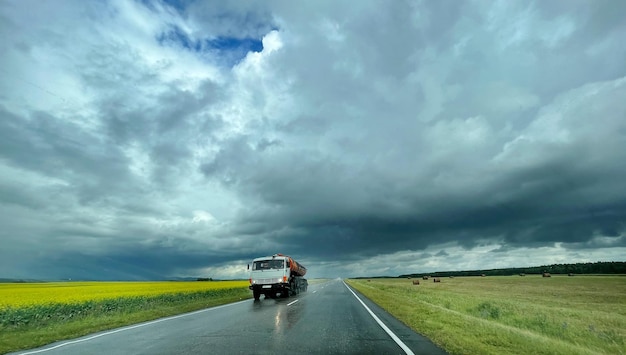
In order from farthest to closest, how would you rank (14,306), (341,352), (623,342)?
1. (14,306)
2. (623,342)
3. (341,352)

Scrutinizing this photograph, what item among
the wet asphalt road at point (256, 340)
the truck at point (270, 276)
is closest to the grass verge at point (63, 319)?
the wet asphalt road at point (256, 340)

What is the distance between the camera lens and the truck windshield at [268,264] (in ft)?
108

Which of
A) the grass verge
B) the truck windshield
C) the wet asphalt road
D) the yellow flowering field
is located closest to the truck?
the truck windshield

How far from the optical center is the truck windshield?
1300 inches

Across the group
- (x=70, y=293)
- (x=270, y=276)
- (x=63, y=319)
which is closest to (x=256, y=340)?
(x=63, y=319)

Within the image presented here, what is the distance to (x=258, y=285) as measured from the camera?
32281 millimetres

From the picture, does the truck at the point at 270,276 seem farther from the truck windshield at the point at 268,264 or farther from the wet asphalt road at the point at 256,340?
the wet asphalt road at the point at 256,340

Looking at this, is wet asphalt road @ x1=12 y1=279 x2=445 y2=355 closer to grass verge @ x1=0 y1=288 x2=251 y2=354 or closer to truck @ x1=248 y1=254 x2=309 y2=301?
grass verge @ x1=0 y1=288 x2=251 y2=354

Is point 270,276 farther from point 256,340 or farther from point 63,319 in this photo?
point 256,340

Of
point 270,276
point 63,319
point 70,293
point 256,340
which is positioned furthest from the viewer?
point 270,276

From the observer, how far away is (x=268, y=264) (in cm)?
3325

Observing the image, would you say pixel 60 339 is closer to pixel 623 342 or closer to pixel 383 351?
pixel 383 351

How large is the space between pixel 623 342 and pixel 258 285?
2453 centimetres

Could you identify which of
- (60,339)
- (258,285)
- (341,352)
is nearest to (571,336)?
(341,352)
